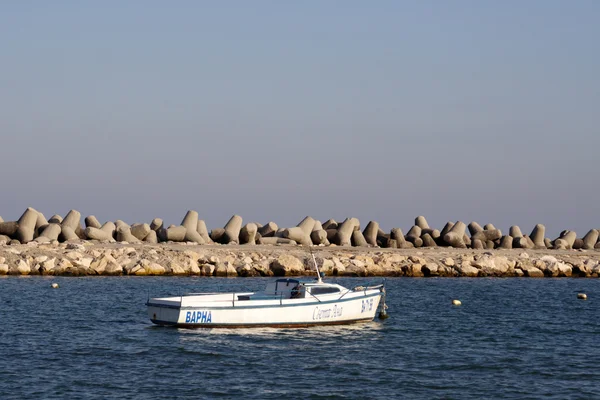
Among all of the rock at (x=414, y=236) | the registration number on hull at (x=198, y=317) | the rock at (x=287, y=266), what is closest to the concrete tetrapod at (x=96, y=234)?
the rock at (x=287, y=266)

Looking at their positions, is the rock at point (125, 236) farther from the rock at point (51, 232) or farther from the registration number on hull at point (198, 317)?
A: the registration number on hull at point (198, 317)

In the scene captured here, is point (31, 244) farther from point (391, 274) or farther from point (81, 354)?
point (81, 354)

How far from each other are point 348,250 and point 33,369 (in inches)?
1438

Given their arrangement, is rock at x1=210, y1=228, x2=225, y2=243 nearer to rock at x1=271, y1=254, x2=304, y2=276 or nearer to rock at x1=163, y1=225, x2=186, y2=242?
rock at x1=163, y1=225, x2=186, y2=242

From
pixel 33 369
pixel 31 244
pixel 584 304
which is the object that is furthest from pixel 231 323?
pixel 31 244

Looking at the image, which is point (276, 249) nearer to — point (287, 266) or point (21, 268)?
point (287, 266)

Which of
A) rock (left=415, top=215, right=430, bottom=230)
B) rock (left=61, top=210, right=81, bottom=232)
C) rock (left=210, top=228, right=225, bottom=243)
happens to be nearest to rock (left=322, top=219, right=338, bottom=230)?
rock (left=415, top=215, right=430, bottom=230)

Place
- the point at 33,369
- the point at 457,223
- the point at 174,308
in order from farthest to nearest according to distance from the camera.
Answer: the point at 457,223 < the point at 174,308 < the point at 33,369

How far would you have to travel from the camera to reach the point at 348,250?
194 feet

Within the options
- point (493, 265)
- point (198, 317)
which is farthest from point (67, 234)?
point (198, 317)

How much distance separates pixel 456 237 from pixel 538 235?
940cm

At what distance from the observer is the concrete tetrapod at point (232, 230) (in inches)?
2496

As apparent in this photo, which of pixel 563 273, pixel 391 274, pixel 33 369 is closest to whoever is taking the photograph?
pixel 33 369

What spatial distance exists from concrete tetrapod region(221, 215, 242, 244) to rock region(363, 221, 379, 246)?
9516 millimetres
